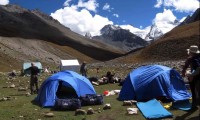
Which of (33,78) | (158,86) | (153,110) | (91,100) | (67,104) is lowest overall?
(153,110)

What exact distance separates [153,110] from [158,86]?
3524mm

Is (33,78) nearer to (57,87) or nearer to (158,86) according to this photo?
(57,87)

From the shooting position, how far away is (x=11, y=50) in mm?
109750

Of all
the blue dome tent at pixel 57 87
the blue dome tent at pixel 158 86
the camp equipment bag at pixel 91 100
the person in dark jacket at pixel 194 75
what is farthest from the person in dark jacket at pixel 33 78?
the person in dark jacket at pixel 194 75

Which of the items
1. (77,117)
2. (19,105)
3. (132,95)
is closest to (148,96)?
(132,95)

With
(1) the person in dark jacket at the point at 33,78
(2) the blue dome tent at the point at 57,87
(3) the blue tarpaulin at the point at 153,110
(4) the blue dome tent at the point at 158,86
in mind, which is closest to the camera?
(3) the blue tarpaulin at the point at 153,110

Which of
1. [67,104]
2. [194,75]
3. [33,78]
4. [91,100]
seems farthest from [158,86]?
[33,78]

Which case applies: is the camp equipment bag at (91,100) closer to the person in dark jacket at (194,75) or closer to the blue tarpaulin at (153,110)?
the blue tarpaulin at (153,110)

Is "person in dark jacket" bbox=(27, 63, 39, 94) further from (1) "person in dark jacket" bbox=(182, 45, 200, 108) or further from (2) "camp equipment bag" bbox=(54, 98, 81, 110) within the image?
(1) "person in dark jacket" bbox=(182, 45, 200, 108)

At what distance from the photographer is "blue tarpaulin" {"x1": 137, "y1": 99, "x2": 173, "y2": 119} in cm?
1627

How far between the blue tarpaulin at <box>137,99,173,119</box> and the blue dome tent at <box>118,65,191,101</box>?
1381 millimetres

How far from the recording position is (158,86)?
20906 mm

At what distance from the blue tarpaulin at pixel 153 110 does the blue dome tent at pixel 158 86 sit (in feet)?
4.53

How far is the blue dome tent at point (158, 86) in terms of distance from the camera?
67.9 ft
